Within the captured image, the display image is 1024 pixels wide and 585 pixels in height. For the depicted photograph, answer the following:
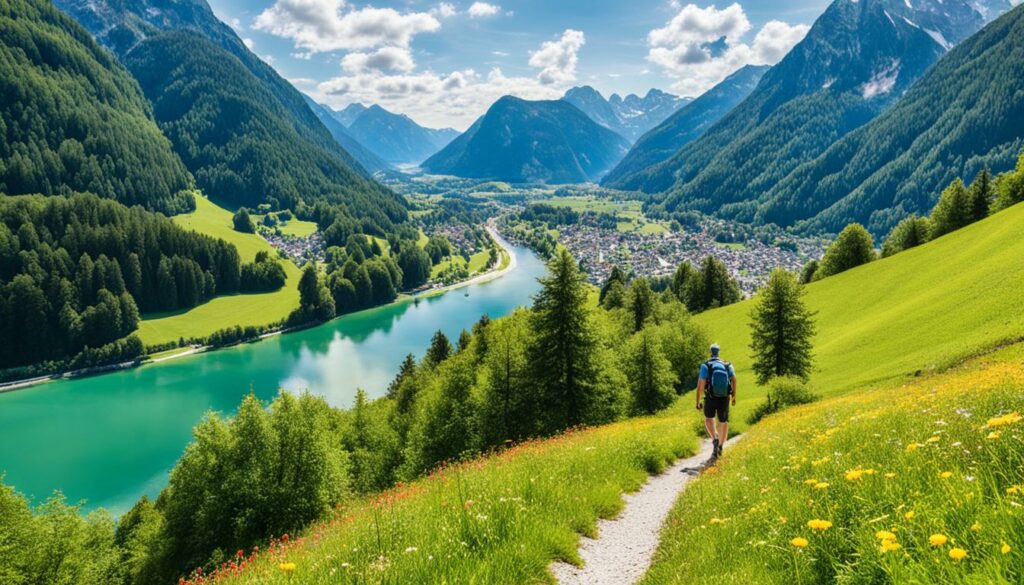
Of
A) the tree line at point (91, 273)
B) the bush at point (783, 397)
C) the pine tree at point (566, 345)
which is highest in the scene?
the tree line at point (91, 273)

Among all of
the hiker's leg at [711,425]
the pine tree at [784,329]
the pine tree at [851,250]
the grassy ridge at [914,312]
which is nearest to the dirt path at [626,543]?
the hiker's leg at [711,425]

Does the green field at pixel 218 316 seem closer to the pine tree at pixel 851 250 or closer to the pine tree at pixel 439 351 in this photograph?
the pine tree at pixel 439 351

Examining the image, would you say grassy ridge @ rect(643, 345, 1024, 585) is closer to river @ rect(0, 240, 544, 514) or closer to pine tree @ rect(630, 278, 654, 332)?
river @ rect(0, 240, 544, 514)

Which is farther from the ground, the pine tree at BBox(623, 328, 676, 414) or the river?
the pine tree at BBox(623, 328, 676, 414)

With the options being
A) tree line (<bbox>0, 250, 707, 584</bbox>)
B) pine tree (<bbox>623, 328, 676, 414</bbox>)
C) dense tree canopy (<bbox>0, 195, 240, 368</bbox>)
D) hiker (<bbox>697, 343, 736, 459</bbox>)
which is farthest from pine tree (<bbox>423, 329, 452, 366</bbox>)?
dense tree canopy (<bbox>0, 195, 240, 368</bbox>)

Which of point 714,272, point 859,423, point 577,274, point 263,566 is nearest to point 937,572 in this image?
point 263,566

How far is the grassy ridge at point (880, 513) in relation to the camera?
10.4 ft

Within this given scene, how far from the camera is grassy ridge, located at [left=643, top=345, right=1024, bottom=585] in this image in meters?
3.18

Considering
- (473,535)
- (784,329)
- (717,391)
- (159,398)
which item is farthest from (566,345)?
(159,398)

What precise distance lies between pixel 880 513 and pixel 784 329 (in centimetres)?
3728

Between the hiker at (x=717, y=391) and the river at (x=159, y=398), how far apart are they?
153ft

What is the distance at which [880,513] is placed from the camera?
4617 millimetres

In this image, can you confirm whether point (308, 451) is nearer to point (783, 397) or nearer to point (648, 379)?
point (648, 379)

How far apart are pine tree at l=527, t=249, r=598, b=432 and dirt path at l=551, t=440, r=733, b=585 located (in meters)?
20.0
